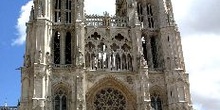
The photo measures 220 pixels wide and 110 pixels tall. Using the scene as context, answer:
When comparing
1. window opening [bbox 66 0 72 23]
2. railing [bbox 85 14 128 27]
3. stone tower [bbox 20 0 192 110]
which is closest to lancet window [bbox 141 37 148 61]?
stone tower [bbox 20 0 192 110]

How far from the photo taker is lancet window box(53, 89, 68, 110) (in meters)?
33.5

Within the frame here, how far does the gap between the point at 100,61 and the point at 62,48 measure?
353 cm

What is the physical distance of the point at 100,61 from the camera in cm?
3566

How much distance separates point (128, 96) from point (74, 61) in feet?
17.8

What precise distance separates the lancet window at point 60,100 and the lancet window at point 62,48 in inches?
115

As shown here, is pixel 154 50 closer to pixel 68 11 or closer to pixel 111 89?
pixel 111 89

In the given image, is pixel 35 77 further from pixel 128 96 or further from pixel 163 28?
pixel 163 28

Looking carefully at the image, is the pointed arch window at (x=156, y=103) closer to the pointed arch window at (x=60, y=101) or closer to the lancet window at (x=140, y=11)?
the pointed arch window at (x=60, y=101)

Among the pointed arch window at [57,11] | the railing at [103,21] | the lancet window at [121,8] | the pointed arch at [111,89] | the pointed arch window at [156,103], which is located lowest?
the pointed arch window at [156,103]

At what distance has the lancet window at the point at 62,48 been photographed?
35.9 m

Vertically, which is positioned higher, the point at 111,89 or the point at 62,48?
the point at 62,48

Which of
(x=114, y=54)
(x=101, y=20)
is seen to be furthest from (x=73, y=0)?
(x=114, y=54)

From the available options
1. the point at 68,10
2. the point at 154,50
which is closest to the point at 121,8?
the point at 154,50

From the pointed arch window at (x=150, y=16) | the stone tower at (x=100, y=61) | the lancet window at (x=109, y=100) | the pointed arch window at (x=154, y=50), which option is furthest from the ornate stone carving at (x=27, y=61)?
the pointed arch window at (x=150, y=16)
